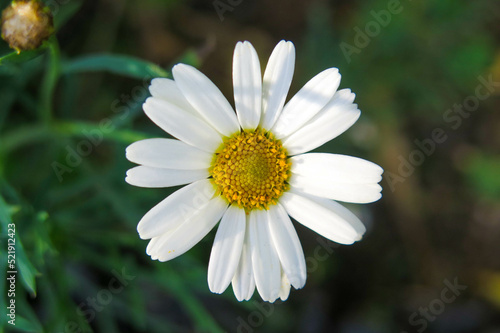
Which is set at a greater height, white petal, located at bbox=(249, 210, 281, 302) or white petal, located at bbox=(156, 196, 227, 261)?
white petal, located at bbox=(156, 196, 227, 261)

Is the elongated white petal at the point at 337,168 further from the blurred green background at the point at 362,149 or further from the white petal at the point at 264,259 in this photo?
the blurred green background at the point at 362,149

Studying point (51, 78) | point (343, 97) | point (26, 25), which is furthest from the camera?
point (51, 78)

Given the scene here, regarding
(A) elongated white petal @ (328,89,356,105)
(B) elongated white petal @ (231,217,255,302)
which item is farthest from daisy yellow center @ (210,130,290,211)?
(A) elongated white petal @ (328,89,356,105)

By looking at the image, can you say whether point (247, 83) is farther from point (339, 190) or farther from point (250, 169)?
point (339, 190)

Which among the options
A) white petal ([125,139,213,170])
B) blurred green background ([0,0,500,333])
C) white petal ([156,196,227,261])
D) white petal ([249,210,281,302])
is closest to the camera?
white petal ([125,139,213,170])

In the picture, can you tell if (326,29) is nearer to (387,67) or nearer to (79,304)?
(387,67)

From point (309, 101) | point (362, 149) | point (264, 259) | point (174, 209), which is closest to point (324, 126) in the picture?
point (309, 101)

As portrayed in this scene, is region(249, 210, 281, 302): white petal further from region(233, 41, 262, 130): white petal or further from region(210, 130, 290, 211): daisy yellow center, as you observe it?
region(233, 41, 262, 130): white petal
